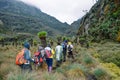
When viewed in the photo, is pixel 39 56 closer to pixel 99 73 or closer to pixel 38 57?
pixel 38 57

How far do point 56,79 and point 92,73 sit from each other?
4.73 meters

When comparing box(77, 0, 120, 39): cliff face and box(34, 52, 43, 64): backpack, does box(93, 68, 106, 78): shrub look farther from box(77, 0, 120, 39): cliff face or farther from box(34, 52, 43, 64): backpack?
box(77, 0, 120, 39): cliff face

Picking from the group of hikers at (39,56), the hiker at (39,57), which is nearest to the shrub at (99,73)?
the group of hikers at (39,56)

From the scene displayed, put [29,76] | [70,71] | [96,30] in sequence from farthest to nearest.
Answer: [96,30] < [70,71] < [29,76]

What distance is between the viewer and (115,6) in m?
46.3

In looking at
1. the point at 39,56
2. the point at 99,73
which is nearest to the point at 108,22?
the point at 99,73

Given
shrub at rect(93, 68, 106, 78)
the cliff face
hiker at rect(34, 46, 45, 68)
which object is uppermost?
the cliff face

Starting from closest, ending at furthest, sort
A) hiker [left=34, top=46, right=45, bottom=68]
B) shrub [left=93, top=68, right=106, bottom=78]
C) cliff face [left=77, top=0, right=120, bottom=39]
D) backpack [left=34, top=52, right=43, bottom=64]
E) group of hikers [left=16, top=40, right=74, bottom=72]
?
group of hikers [left=16, top=40, right=74, bottom=72] → shrub [left=93, top=68, right=106, bottom=78] → hiker [left=34, top=46, right=45, bottom=68] → backpack [left=34, top=52, right=43, bottom=64] → cliff face [left=77, top=0, right=120, bottom=39]

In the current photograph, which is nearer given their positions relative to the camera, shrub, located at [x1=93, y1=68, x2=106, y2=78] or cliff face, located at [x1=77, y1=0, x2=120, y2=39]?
shrub, located at [x1=93, y1=68, x2=106, y2=78]

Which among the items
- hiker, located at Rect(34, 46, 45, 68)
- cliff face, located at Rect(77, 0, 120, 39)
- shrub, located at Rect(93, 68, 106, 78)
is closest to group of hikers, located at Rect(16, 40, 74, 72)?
hiker, located at Rect(34, 46, 45, 68)

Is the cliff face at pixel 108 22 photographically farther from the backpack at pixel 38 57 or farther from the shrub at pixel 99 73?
the backpack at pixel 38 57

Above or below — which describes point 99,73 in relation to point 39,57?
below

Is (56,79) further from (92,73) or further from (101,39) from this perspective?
(101,39)

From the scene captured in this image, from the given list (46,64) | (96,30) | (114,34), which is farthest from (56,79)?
(96,30)
